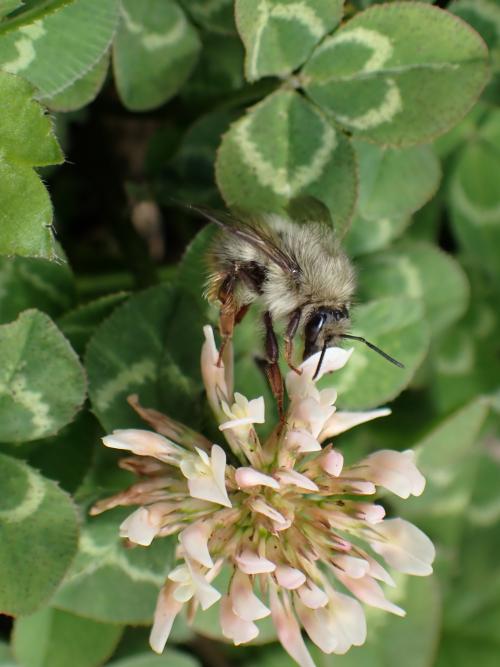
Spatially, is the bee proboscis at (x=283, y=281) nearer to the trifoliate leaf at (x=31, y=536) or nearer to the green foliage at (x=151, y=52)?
the trifoliate leaf at (x=31, y=536)

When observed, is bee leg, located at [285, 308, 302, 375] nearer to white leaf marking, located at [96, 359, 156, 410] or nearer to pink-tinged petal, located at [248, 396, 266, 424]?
pink-tinged petal, located at [248, 396, 266, 424]

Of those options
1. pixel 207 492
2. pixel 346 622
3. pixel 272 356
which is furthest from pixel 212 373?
pixel 346 622

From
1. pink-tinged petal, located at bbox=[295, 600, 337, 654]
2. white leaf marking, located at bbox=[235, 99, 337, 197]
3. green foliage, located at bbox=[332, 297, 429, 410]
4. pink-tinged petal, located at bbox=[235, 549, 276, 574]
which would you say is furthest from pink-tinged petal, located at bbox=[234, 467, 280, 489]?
white leaf marking, located at bbox=[235, 99, 337, 197]

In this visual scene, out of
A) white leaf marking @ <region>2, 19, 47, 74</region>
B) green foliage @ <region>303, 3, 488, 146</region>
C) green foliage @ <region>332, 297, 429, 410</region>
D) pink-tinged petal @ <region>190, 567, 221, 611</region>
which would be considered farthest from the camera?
green foliage @ <region>332, 297, 429, 410</region>

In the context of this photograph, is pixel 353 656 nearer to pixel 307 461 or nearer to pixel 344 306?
pixel 307 461

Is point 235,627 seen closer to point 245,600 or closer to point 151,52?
point 245,600
